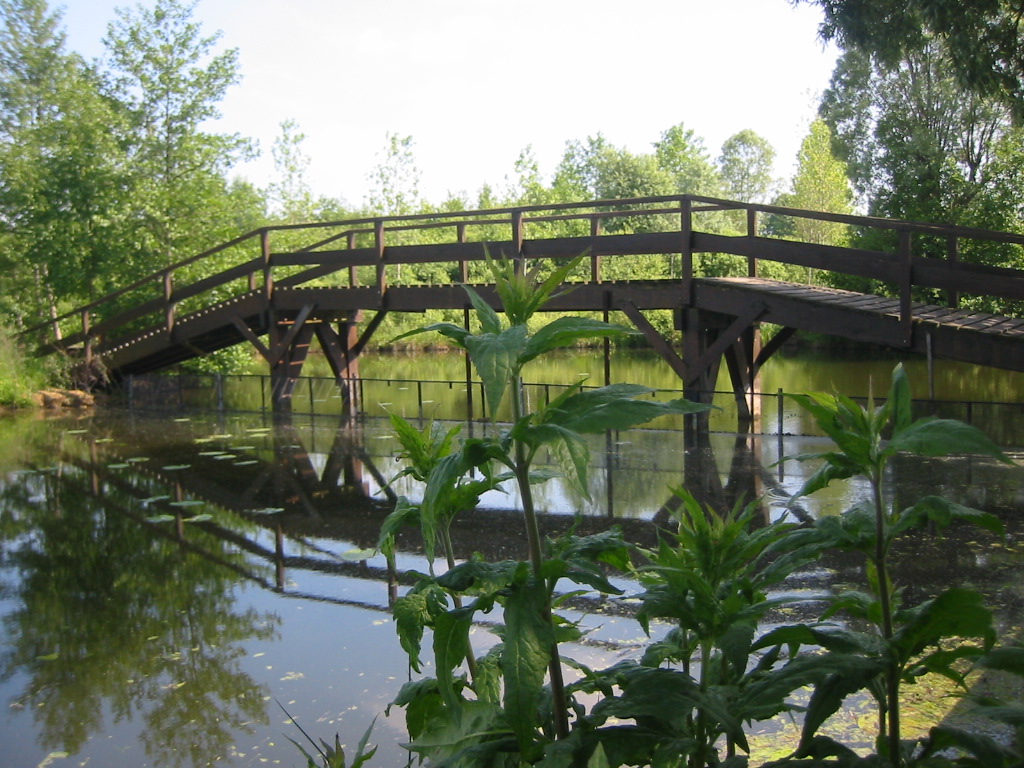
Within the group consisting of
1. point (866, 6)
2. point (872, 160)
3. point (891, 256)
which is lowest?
point (891, 256)

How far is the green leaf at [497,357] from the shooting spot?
1.86 meters

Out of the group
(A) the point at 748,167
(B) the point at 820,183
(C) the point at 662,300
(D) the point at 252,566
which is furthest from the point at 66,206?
(A) the point at 748,167

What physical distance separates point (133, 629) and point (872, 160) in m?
38.4

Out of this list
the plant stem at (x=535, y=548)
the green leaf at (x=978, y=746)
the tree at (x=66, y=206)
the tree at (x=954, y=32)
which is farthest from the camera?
the tree at (x=66, y=206)

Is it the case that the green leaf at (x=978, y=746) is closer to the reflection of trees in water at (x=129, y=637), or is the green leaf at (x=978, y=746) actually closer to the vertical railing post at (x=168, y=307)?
the reflection of trees in water at (x=129, y=637)

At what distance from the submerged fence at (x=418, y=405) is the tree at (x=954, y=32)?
4.68 meters

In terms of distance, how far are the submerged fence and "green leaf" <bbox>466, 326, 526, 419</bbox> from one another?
13.1m

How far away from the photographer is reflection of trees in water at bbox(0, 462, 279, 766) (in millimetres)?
5617

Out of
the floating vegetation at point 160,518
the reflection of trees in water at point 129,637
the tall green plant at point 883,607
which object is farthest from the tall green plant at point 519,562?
the floating vegetation at point 160,518

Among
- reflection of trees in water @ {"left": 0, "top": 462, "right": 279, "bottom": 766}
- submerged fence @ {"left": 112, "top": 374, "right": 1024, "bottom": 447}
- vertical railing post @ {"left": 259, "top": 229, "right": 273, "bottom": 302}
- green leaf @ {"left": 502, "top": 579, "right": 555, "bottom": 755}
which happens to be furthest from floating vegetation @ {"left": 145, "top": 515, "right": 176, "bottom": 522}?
green leaf @ {"left": 502, "top": 579, "right": 555, "bottom": 755}

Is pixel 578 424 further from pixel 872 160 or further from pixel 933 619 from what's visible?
pixel 872 160

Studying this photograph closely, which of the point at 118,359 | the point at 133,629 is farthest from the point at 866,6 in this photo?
the point at 118,359

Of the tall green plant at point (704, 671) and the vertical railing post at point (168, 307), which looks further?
the vertical railing post at point (168, 307)

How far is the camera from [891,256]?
12.6 metres
